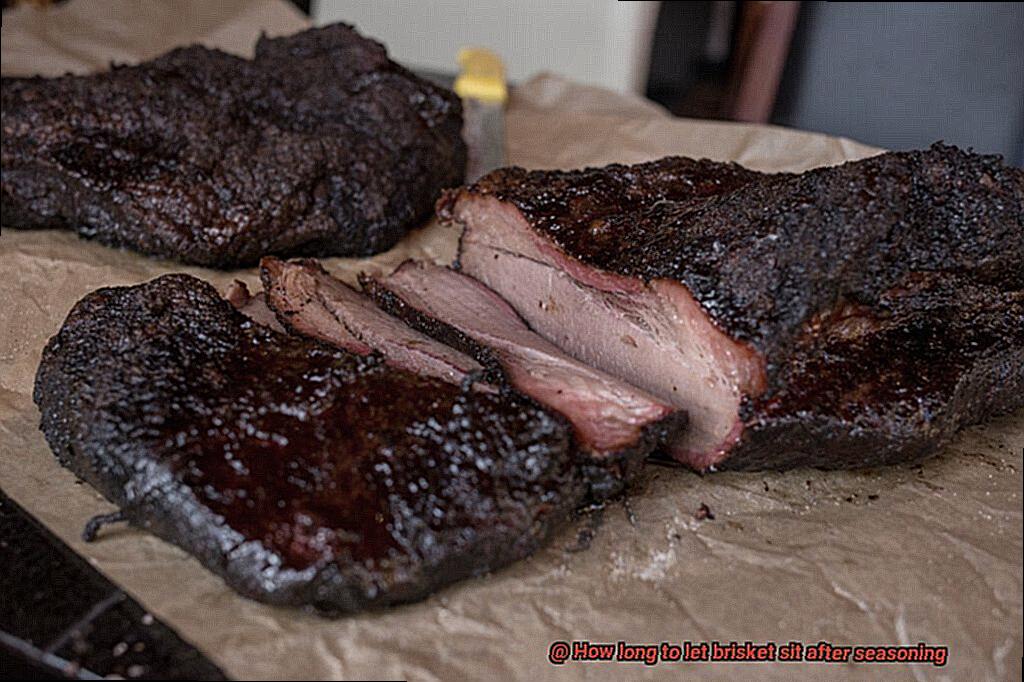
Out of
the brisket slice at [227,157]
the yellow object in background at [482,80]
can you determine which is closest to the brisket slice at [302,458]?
the brisket slice at [227,157]

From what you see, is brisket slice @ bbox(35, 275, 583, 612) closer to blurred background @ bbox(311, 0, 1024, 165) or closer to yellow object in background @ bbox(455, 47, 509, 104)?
yellow object in background @ bbox(455, 47, 509, 104)

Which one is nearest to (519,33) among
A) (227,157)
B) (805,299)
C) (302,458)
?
(227,157)

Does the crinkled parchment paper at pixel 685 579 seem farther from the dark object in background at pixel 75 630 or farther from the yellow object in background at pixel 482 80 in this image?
the yellow object in background at pixel 482 80

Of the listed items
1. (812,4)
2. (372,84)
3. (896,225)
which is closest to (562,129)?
(372,84)

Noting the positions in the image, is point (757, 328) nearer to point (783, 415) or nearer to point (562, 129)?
point (783, 415)

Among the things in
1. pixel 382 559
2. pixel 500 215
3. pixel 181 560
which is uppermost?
pixel 500 215

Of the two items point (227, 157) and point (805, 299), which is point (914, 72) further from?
point (227, 157)
